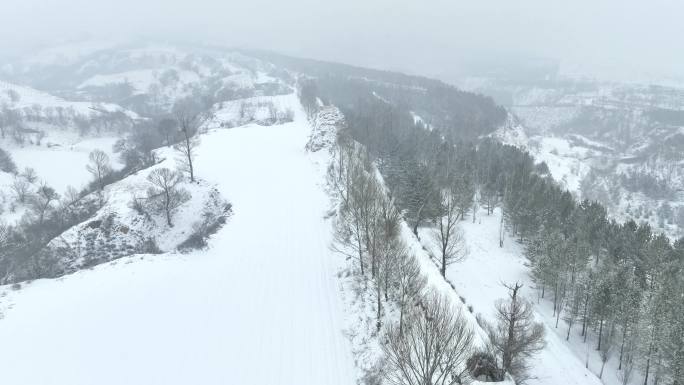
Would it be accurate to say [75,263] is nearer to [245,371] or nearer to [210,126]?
[245,371]

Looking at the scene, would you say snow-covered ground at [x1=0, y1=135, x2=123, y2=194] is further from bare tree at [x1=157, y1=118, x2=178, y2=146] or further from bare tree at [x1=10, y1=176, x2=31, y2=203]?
bare tree at [x1=157, y1=118, x2=178, y2=146]

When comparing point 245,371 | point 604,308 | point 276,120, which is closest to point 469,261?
point 604,308

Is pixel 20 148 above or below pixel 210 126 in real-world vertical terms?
below

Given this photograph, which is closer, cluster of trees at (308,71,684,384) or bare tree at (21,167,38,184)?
cluster of trees at (308,71,684,384)

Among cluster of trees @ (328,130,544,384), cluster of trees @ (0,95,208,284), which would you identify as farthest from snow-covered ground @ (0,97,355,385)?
cluster of trees @ (0,95,208,284)

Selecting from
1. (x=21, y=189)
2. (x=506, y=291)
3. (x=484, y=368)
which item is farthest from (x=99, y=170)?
(x=506, y=291)

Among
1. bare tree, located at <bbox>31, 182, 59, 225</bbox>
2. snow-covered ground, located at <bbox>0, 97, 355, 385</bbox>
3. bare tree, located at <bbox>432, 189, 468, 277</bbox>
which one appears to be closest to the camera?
snow-covered ground, located at <bbox>0, 97, 355, 385</bbox>

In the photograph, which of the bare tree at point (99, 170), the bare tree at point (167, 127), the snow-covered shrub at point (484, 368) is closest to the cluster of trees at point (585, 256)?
the snow-covered shrub at point (484, 368)
